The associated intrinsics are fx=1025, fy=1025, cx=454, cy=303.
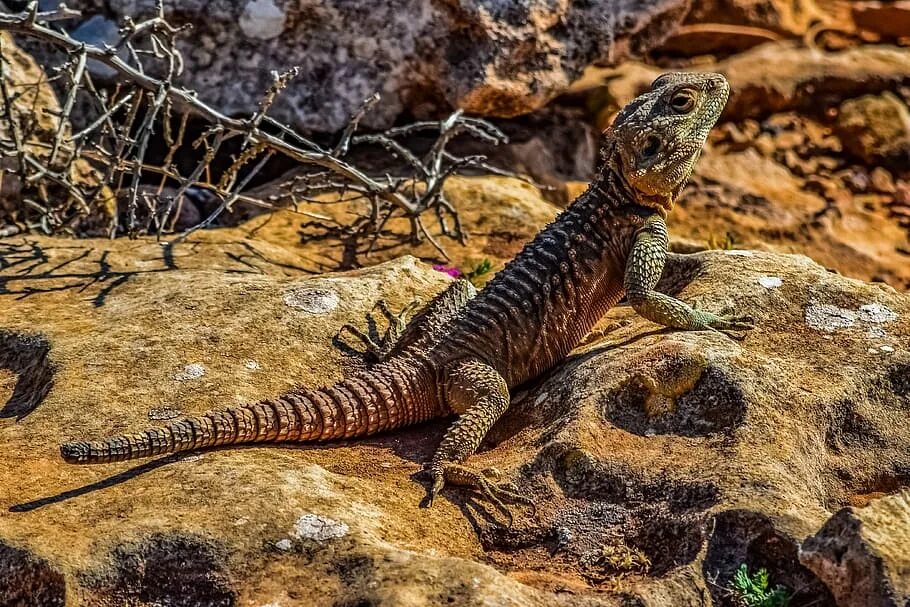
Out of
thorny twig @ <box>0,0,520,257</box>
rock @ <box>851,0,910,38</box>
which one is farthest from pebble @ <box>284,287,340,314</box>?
rock @ <box>851,0,910,38</box>

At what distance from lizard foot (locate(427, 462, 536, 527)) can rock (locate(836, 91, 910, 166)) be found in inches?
346

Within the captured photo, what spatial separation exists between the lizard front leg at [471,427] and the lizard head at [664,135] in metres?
1.26

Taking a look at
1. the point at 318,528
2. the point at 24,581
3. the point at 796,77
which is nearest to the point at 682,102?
the point at 318,528

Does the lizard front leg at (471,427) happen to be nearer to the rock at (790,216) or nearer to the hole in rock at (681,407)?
the hole in rock at (681,407)

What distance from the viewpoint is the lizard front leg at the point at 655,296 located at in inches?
179

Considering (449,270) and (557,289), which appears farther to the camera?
(449,270)

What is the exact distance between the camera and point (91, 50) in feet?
18.0

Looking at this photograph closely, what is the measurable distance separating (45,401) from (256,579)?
156cm

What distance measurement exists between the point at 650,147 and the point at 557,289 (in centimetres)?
A: 86

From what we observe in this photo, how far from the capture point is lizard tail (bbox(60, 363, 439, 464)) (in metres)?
3.78

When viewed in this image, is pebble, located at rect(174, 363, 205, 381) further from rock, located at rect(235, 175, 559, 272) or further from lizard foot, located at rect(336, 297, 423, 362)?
A: rock, located at rect(235, 175, 559, 272)

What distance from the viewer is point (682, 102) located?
5.11m

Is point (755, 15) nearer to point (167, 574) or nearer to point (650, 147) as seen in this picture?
point (650, 147)

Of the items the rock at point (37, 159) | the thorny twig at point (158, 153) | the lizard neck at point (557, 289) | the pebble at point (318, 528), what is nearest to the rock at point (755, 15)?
the thorny twig at point (158, 153)
